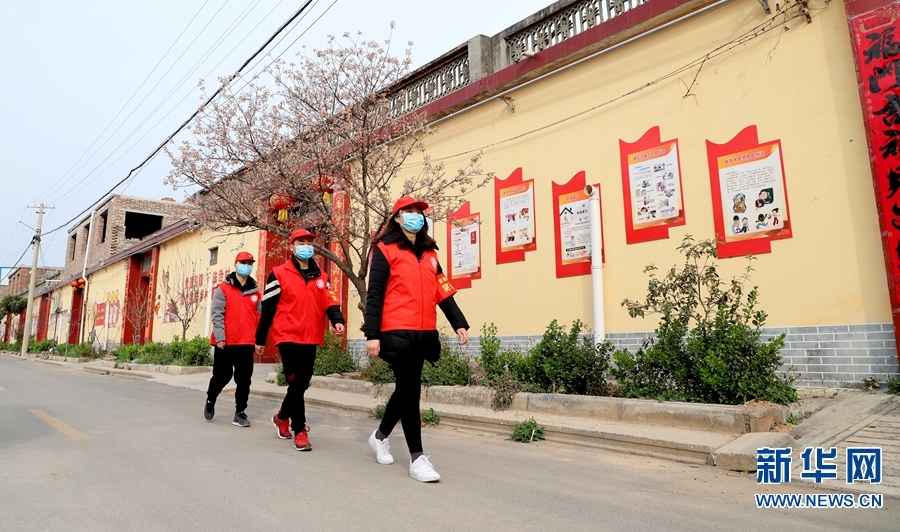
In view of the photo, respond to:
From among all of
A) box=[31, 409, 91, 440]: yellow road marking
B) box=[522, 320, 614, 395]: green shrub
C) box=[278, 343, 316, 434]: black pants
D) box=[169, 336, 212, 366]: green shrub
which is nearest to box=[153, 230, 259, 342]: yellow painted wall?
box=[169, 336, 212, 366]: green shrub

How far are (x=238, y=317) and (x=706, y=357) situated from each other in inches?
196

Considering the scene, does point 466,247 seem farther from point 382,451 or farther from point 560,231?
point 382,451

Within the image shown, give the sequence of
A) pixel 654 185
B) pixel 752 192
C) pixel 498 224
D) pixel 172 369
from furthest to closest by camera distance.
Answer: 1. pixel 172 369
2. pixel 498 224
3. pixel 654 185
4. pixel 752 192

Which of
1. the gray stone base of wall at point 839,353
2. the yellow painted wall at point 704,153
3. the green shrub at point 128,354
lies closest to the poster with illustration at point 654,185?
the yellow painted wall at point 704,153

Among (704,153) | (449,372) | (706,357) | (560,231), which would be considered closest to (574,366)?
(706,357)

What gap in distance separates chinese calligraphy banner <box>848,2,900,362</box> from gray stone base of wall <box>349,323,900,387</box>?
0.85 ft

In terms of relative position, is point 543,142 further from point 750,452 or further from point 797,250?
point 750,452

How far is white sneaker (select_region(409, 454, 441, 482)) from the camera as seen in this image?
386cm

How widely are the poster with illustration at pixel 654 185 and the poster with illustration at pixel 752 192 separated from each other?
0.63 m

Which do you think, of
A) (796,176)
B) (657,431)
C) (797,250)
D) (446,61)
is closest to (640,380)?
(657,431)

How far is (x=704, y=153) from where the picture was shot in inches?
292

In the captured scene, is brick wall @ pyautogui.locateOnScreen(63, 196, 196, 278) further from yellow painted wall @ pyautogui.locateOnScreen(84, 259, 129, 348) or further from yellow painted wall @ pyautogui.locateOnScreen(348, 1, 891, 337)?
yellow painted wall @ pyautogui.locateOnScreen(348, 1, 891, 337)

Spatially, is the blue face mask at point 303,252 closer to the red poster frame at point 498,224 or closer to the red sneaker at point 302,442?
the red sneaker at point 302,442

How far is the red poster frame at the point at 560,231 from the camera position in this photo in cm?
850
